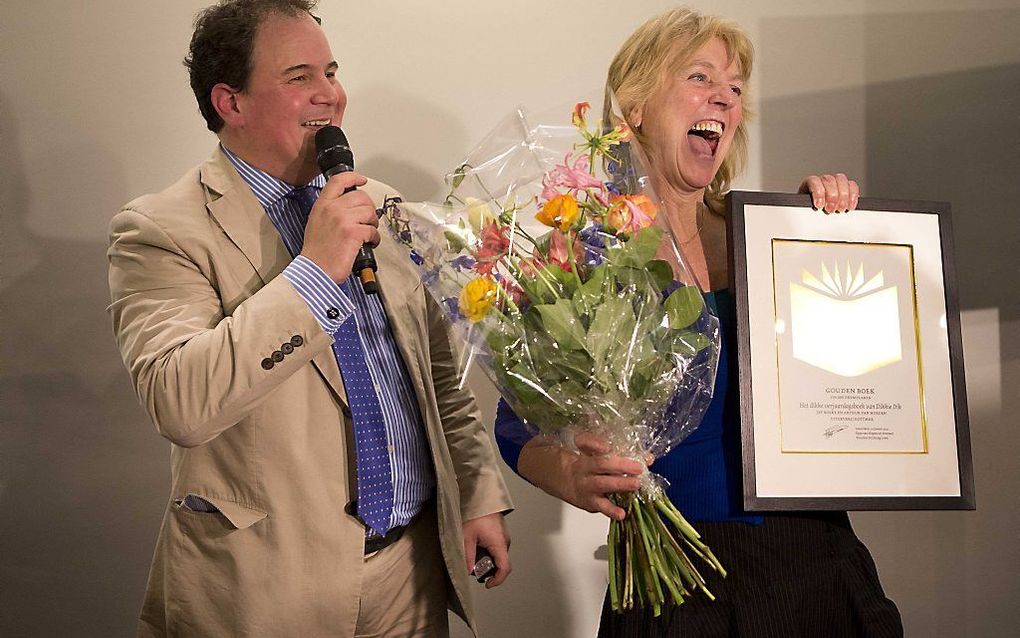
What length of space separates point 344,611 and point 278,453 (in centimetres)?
28

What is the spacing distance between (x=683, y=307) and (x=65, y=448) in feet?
5.25

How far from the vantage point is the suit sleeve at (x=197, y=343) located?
1.41 metres

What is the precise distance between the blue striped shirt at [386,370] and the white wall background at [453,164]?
27.4 inches

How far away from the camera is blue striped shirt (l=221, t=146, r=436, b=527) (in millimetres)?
1645

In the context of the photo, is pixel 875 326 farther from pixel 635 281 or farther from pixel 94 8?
pixel 94 8

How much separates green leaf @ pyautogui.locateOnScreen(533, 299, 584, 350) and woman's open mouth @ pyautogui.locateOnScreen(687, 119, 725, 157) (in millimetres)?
625

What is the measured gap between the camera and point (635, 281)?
136cm

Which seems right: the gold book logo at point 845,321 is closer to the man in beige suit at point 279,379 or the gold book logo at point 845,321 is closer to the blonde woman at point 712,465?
the blonde woman at point 712,465

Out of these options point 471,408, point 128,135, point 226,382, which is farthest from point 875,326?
point 128,135

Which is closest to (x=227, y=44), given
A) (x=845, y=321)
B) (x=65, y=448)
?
(x=65, y=448)

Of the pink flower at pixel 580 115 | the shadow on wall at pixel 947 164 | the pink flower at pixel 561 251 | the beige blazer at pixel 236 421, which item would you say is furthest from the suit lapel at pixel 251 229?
the shadow on wall at pixel 947 164

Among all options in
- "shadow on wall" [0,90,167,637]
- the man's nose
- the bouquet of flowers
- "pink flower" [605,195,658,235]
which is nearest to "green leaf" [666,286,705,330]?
the bouquet of flowers

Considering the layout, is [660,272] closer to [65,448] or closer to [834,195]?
[834,195]

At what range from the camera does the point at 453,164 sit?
2436 mm
